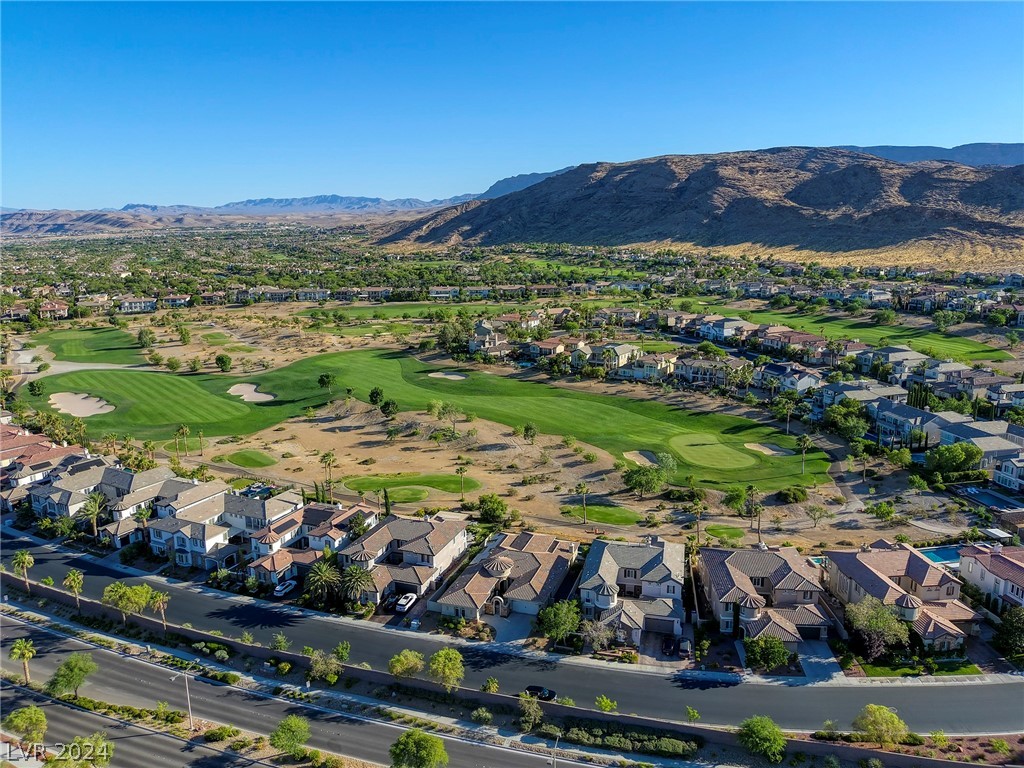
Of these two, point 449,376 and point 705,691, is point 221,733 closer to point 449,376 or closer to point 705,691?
point 705,691

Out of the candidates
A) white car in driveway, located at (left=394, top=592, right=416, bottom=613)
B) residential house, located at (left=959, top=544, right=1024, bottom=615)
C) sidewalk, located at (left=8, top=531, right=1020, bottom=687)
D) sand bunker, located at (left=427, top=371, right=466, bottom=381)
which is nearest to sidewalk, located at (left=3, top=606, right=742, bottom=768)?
sidewalk, located at (left=8, top=531, right=1020, bottom=687)

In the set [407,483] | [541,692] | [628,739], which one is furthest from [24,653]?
[407,483]

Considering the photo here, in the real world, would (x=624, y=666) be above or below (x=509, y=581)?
below

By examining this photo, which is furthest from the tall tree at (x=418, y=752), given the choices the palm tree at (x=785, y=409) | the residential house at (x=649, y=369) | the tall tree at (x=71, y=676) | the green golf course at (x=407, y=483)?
the residential house at (x=649, y=369)

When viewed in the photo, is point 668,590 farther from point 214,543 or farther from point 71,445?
point 71,445

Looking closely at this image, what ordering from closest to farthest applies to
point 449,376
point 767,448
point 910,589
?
1. point 910,589
2. point 767,448
3. point 449,376

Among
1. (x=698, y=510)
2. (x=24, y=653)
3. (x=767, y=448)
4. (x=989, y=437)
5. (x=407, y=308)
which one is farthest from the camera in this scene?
(x=407, y=308)

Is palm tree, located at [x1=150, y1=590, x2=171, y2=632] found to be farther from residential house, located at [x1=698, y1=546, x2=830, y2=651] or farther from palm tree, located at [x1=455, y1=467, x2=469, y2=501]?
residential house, located at [x1=698, y1=546, x2=830, y2=651]
